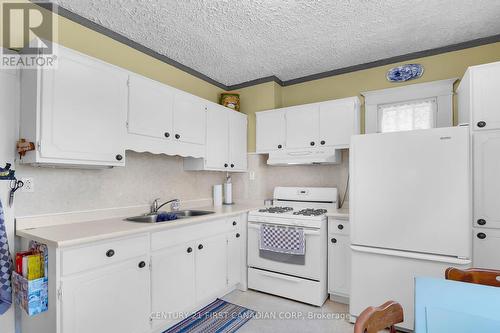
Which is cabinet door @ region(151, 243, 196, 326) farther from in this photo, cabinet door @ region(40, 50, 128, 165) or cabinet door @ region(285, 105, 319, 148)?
cabinet door @ region(285, 105, 319, 148)

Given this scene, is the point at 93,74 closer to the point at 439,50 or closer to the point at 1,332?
the point at 1,332

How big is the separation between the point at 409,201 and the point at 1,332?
3.09 metres

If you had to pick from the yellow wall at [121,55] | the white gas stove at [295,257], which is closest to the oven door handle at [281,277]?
the white gas stove at [295,257]

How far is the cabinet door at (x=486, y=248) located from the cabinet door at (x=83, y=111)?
2.89 metres

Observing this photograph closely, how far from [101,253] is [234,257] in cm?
151

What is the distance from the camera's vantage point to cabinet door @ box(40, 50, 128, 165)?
1.77 metres

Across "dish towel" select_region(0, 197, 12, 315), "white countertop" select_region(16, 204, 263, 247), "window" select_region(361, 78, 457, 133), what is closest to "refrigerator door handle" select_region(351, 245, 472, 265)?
"window" select_region(361, 78, 457, 133)

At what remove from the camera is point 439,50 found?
278 centimetres

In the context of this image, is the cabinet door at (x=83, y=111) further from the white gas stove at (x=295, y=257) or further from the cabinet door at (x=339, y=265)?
the cabinet door at (x=339, y=265)

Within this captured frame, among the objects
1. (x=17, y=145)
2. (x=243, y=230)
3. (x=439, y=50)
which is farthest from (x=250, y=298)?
(x=439, y=50)

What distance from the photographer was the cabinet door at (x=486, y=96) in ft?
6.76

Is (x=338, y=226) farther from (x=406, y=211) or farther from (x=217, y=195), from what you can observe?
(x=217, y=195)

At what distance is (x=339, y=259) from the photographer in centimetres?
270

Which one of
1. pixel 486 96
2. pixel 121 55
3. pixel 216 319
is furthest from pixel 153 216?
pixel 486 96
